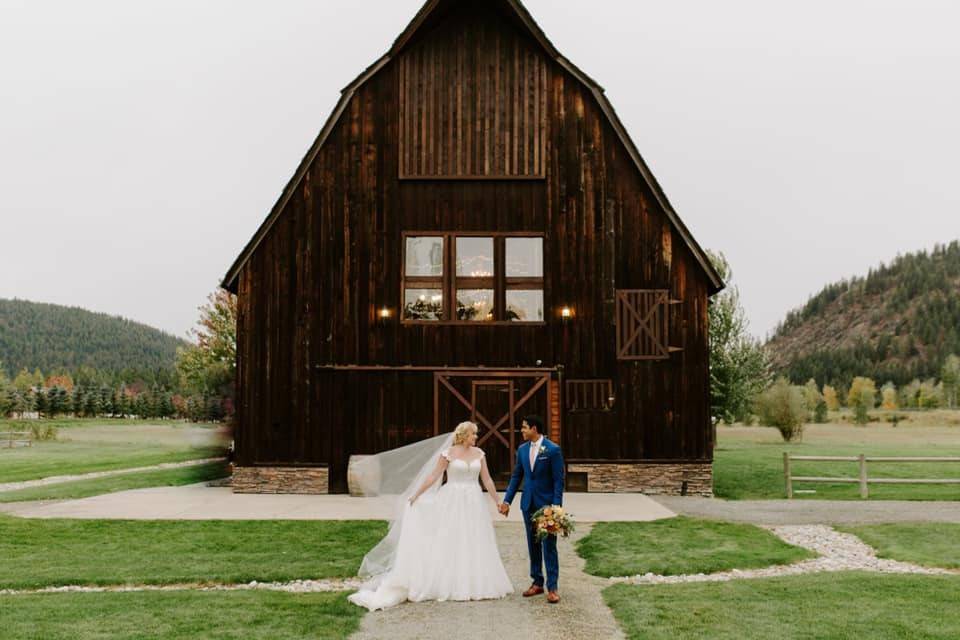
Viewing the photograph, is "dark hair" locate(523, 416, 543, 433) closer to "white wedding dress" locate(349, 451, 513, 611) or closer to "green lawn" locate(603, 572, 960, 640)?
"white wedding dress" locate(349, 451, 513, 611)

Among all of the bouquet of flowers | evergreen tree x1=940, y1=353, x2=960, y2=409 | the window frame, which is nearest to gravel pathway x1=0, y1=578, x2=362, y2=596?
the bouquet of flowers

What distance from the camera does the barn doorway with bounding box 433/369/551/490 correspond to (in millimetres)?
18844

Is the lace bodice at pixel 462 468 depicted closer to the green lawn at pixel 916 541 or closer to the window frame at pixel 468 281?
the green lawn at pixel 916 541

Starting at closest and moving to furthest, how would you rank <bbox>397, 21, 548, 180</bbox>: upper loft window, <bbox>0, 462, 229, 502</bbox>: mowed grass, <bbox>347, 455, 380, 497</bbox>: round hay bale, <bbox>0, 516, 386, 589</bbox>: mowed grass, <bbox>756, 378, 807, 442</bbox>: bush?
<bbox>0, 516, 386, 589</bbox>: mowed grass
<bbox>347, 455, 380, 497</bbox>: round hay bale
<bbox>397, 21, 548, 180</bbox>: upper loft window
<bbox>0, 462, 229, 502</bbox>: mowed grass
<bbox>756, 378, 807, 442</bbox>: bush

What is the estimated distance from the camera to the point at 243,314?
19.5 metres

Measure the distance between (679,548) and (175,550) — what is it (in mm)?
6825

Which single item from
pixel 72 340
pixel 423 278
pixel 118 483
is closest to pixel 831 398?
pixel 118 483

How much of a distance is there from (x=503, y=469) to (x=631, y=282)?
486 centimetres

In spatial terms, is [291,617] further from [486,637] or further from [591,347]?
[591,347]

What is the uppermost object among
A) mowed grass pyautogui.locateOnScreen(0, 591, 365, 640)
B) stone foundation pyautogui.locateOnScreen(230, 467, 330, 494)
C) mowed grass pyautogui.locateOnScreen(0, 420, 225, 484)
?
stone foundation pyautogui.locateOnScreen(230, 467, 330, 494)

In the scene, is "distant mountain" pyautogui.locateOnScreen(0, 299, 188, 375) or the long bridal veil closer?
the long bridal veil

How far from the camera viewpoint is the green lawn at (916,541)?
11453 mm

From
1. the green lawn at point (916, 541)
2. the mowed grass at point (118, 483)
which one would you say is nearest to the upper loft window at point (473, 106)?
the green lawn at point (916, 541)

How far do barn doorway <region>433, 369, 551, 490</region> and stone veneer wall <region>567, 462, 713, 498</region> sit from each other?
143 cm
